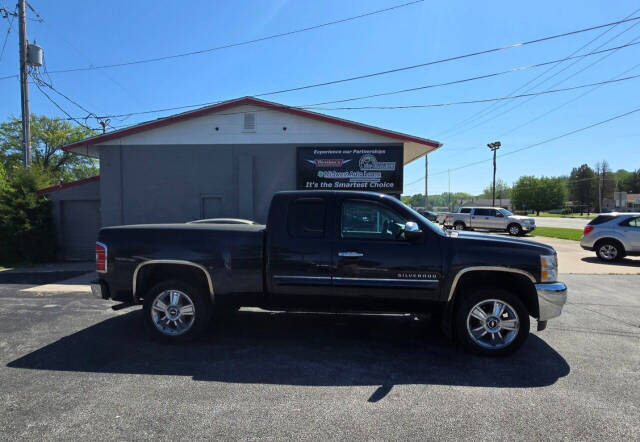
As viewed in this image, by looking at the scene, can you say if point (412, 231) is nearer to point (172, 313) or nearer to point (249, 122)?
point (172, 313)

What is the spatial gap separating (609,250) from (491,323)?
35.8 feet

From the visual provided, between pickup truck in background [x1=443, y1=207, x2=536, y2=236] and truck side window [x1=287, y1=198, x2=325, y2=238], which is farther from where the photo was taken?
pickup truck in background [x1=443, y1=207, x2=536, y2=236]

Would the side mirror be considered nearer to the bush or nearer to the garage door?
the garage door

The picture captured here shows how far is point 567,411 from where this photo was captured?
2996 millimetres

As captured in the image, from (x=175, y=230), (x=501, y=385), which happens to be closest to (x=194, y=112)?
(x=175, y=230)

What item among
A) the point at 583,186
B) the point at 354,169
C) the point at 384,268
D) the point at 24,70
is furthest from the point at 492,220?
the point at 583,186

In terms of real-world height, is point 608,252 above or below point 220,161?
below

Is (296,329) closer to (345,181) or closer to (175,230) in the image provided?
(175,230)

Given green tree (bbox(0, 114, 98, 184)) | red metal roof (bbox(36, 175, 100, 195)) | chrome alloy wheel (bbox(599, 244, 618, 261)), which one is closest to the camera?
chrome alloy wheel (bbox(599, 244, 618, 261))

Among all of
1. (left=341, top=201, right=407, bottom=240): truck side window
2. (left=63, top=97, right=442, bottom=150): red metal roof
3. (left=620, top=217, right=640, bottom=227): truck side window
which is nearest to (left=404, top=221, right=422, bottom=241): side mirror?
(left=341, top=201, right=407, bottom=240): truck side window

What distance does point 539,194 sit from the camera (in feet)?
324

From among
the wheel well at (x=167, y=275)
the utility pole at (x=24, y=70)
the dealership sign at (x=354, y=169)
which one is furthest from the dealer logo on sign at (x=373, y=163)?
the utility pole at (x=24, y=70)

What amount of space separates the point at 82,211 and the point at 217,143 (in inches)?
220

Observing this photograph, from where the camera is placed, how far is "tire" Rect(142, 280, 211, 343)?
14.6 feet
